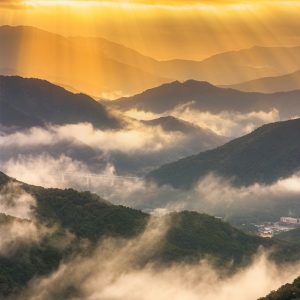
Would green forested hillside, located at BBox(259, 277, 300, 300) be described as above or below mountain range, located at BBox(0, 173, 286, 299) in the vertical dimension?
below

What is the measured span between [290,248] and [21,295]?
46627mm

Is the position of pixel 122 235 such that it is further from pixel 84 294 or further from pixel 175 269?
pixel 84 294

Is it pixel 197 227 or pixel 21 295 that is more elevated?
pixel 197 227

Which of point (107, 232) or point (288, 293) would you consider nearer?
point (288, 293)

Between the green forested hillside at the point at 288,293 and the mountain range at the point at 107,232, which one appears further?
the mountain range at the point at 107,232

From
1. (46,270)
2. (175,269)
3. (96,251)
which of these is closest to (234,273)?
(175,269)

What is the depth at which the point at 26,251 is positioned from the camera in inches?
4631

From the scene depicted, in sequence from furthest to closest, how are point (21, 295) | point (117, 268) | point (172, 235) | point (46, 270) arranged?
point (172, 235) < point (117, 268) < point (46, 270) < point (21, 295)

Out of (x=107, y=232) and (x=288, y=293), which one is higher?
(x=107, y=232)

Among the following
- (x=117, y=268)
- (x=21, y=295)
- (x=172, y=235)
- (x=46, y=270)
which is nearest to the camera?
(x=21, y=295)

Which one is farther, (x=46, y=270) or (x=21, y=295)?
(x=46, y=270)

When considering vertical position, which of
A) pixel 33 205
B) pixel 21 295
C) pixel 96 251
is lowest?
pixel 21 295

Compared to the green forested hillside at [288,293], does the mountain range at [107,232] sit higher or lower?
higher

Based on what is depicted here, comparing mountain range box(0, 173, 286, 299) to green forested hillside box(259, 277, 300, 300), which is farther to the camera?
mountain range box(0, 173, 286, 299)
